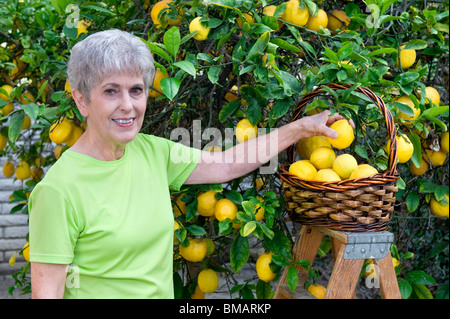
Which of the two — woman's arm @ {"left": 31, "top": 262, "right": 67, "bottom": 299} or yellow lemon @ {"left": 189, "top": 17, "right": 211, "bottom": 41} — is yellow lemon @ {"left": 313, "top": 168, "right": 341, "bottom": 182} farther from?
woman's arm @ {"left": 31, "top": 262, "right": 67, "bottom": 299}

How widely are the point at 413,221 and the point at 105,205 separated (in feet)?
5.14

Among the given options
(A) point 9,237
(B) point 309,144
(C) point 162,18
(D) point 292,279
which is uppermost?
(C) point 162,18

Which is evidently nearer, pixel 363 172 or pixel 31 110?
pixel 363 172

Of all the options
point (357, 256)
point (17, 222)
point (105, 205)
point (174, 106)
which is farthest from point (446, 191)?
point (17, 222)

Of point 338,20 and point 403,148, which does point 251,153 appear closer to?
point 403,148

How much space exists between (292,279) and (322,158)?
36 centimetres

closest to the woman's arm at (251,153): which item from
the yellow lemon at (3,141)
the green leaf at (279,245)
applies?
the green leaf at (279,245)

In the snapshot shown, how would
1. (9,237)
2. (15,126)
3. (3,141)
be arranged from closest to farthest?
(15,126)
(3,141)
(9,237)

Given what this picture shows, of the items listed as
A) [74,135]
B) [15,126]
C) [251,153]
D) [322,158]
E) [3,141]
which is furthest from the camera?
[3,141]

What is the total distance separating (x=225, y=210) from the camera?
149 centimetres

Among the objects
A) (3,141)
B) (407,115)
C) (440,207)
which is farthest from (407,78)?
(3,141)

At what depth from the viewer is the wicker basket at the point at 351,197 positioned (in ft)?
4.18

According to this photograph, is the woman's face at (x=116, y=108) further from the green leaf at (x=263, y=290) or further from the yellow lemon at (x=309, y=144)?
the green leaf at (x=263, y=290)

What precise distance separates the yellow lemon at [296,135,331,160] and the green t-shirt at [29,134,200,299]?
436mm
